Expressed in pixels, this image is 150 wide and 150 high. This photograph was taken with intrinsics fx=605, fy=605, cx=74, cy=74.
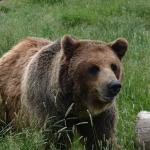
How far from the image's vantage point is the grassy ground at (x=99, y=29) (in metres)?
→ 5.73

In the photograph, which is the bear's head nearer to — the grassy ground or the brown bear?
the brown bear

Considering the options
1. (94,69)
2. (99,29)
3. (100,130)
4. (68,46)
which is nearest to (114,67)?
(94,69)

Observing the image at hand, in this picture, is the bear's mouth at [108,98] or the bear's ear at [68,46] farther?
the bear's ear at [68,46]

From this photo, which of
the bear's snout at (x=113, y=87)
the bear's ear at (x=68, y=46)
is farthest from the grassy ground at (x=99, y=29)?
the bear's ear at (x=68, y=46)

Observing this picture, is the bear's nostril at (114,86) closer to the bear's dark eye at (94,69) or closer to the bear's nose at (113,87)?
the bear's nose at (113,87)

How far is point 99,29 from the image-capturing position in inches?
420

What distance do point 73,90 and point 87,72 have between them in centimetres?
19

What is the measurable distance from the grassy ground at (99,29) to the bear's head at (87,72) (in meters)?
0.39

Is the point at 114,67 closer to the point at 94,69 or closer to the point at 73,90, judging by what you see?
the point at 94,69

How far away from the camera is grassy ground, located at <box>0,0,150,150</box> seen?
→ 5.73 m

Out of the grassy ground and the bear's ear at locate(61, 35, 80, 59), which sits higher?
the bear's ear at locate(61, 35, 80, 59)

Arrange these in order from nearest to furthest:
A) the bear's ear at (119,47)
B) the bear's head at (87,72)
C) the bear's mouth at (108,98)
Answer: the bear's mouth at (108,98)
the bear's head at (87,72)
the bear's ear at (119,47)

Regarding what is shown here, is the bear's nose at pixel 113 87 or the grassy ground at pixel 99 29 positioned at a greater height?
the bear's nose at pixel 113 87

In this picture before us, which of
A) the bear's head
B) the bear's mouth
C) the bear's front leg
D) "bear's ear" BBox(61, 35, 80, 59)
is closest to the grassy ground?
the bear's front leg
